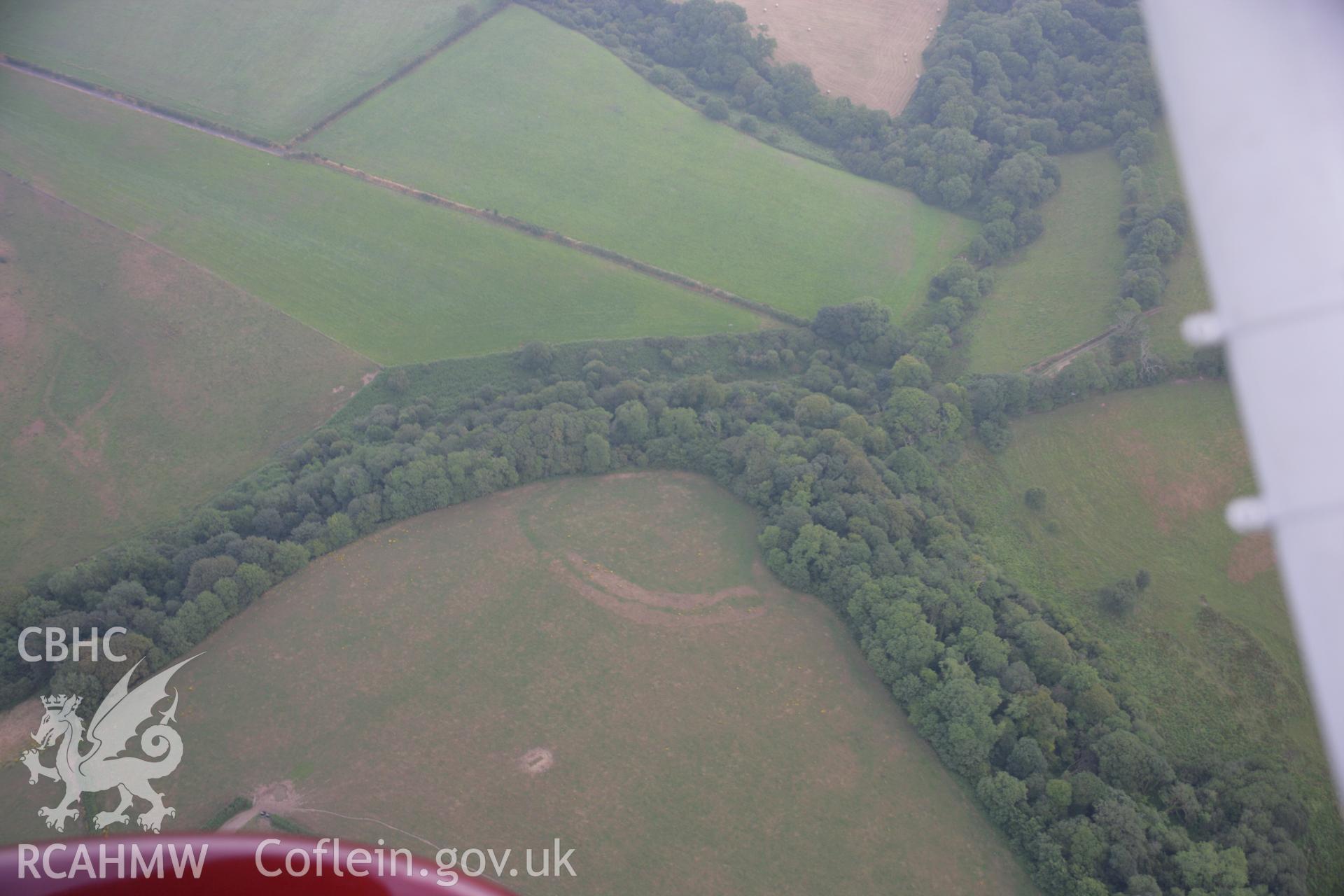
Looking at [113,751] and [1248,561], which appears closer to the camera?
[113,751]

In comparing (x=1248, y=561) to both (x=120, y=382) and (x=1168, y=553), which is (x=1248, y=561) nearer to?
(x=1168, y=553)

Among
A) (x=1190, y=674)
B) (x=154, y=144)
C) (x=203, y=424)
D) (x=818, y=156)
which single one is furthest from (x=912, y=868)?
(x=154, y=144)

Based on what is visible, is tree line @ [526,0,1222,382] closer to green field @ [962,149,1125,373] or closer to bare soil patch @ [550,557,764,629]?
green field @ [962,149,1125,373]

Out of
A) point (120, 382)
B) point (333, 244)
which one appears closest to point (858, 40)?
point (333, 244)

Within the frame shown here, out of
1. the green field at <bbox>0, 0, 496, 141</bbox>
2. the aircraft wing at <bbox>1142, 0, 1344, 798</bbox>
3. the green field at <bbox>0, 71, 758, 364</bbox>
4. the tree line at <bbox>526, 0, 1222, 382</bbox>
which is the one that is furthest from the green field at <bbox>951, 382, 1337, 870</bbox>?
the green field at <bbox>0, 0, 496, 141</bbox>

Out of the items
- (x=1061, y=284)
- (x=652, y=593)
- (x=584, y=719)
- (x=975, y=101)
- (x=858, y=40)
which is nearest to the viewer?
(x=584, y=719)

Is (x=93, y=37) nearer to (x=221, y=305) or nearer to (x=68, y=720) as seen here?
(x=221, y=305)

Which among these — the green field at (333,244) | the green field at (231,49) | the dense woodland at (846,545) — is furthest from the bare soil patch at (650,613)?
the green field at (231,49)

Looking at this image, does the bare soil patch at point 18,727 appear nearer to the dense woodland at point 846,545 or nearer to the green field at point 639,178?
the dense woodland at point 846,545
